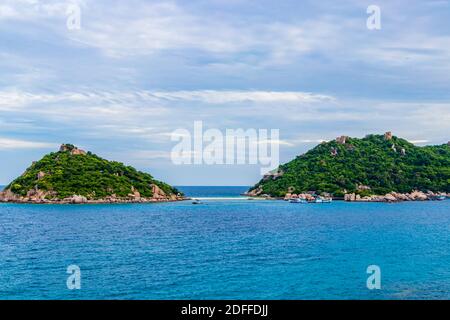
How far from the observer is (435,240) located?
6531 cm

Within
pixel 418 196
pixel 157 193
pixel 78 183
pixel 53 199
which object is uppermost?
pixel 78 183

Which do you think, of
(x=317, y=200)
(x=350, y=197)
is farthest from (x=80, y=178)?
(x=350, y=197)

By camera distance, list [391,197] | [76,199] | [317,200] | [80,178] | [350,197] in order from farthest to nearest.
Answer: [350,197], [391,197], [317,200], [80,178], [76,199]

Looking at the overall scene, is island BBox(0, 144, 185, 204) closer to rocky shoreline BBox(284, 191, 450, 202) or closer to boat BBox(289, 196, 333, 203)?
boat BBox(289, 196, 333, 203)

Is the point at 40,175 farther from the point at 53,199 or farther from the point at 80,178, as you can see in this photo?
the point at 53,199

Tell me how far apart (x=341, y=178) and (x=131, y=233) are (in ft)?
478

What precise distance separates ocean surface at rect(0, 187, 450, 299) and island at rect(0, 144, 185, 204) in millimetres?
84626

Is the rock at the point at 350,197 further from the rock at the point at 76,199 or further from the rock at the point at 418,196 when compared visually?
the rock at the point at 76,199

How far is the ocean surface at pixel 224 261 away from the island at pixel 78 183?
84626 mm

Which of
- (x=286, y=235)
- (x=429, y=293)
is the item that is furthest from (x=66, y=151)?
(x=429, y=293)

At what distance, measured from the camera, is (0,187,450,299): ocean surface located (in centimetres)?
3450

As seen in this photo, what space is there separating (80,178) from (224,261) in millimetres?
137158

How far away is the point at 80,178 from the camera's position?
17012 cm
